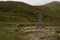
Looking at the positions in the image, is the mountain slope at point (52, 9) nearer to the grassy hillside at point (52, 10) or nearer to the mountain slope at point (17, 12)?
the grassy hillside at point (52, 10)

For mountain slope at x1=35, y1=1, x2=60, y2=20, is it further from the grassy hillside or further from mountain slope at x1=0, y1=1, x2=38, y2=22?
mountain slope at x1=0, y1=1, x2=38, y2=22

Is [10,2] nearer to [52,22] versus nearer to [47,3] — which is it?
[47,3]

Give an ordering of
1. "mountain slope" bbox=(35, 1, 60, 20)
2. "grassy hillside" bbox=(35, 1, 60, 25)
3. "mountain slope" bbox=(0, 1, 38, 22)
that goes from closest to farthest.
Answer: "mountain slope" bbox=(0, 1, 38, 22) < "grassy hillside" bbox=(35, 1, 60, 25) < "mountain slope" bbox=(35, 1, 60, 20)

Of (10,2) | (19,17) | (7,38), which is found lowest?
(7,38)

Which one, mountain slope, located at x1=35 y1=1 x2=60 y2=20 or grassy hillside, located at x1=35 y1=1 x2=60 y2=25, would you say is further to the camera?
mountain slope, located at x1=35 y1=1 x2=60 y2=20

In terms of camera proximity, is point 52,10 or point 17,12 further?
point 52,10

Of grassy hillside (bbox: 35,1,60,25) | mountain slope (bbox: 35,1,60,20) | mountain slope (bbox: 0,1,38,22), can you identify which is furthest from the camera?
mountain slope (bbox: 35,1,60,20)

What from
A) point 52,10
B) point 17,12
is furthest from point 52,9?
point 17,12

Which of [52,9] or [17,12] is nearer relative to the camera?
[17,12]

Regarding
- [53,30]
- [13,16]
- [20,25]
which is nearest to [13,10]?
[13,16]

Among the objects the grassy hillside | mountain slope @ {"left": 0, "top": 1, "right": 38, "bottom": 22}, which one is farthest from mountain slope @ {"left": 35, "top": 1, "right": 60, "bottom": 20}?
mountain slope @ {"left": 0, "top": 1, "right": 38, "bottom": 22}

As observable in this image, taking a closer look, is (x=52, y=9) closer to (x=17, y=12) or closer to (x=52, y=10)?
(x=52, y=10)
